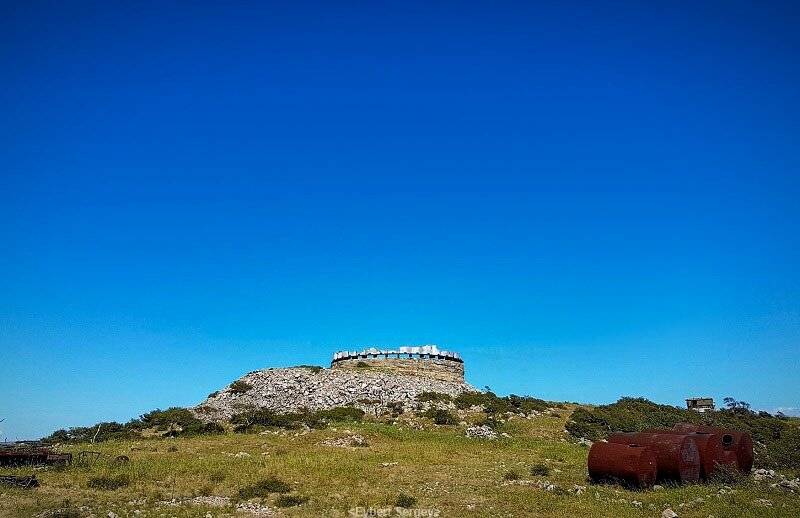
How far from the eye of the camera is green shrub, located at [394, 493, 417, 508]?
17281 millimetres

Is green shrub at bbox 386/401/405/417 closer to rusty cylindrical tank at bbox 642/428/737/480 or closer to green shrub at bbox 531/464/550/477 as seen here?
green shrub at bbox 531/464/550/477

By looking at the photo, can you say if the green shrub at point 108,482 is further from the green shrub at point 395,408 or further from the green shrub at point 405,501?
the green shrub at point 395,408

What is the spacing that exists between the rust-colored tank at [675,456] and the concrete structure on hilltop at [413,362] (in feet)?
129

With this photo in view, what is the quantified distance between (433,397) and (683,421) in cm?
1947

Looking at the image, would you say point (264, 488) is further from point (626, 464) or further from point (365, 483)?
point (626, 464)

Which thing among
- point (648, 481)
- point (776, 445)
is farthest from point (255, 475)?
point (776, 445)

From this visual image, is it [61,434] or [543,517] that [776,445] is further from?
[61,434]

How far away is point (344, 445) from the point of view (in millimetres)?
30703

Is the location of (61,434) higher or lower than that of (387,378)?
lower

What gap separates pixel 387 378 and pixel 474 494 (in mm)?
33940

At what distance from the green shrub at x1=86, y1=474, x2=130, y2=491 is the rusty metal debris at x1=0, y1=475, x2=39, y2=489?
186cm

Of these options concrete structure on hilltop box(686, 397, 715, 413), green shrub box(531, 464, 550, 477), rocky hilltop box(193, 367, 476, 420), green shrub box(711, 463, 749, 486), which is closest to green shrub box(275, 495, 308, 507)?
green shrub box(531, 464, 550, 477)

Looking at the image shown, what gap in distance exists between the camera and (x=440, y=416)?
133ft

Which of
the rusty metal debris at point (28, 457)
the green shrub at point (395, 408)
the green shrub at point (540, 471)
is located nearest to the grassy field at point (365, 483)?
the green shrub at point (540, 471)
